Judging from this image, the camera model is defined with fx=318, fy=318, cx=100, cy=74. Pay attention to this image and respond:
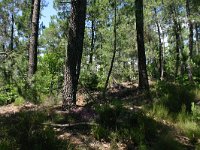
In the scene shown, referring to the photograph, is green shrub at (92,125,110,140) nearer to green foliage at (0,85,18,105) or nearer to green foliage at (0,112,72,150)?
green foliage at (0,112,72,150)

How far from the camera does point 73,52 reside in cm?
931

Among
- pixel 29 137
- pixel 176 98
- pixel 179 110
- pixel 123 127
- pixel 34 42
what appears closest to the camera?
pixel 29 137

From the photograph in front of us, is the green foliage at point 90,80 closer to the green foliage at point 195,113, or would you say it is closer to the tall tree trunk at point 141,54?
the tall tree trunk at point 141,54

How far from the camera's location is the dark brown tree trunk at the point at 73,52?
9.05 m

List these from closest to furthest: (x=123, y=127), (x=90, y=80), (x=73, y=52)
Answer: (x=123, y=127) < (x=73, y=52) < (x=90, y=80)

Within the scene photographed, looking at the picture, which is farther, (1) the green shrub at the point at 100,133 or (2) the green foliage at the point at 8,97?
(2) the green foliage at the point at 8,97

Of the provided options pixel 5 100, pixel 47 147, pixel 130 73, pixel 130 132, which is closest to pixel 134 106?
pixel 130 132

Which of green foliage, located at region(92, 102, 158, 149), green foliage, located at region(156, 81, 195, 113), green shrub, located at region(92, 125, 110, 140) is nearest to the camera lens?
green foliage, located at region(92, 102, 158, 149)

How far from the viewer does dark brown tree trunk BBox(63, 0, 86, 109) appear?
9055 mm

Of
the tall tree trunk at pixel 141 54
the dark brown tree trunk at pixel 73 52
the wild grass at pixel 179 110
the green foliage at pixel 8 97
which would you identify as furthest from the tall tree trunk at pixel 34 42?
the wild grass at pixel 179 110

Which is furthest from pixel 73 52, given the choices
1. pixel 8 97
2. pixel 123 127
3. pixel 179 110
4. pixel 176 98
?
pixel 8 97

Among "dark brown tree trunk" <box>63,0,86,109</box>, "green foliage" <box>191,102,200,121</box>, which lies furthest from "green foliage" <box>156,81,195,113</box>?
"dark brown tree trunk" <box>63,0,86,109</box>

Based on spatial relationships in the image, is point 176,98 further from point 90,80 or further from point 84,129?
point 90,80

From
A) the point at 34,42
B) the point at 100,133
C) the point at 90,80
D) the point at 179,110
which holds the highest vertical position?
the point at 34,42
